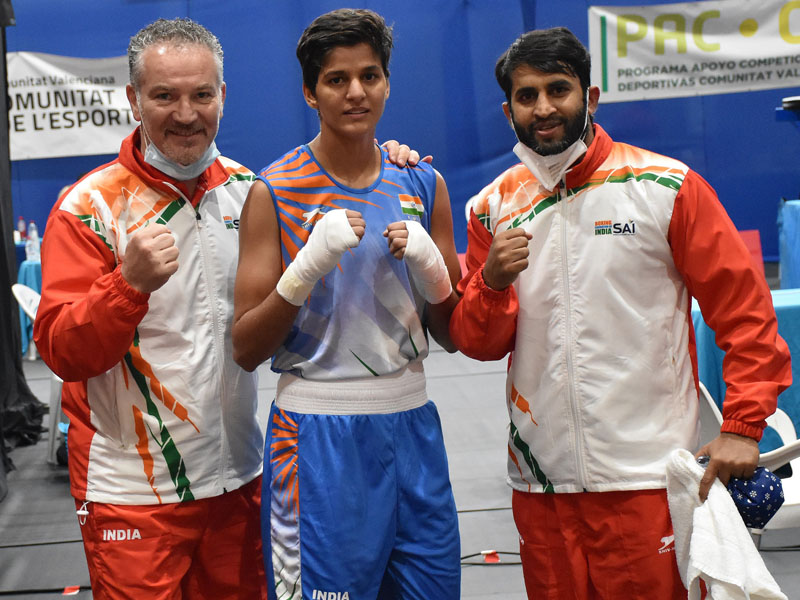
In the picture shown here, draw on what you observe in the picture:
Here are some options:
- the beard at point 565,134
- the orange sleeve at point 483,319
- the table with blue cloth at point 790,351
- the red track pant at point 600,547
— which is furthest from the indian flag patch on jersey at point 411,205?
the table with blue cloth at point 790,351

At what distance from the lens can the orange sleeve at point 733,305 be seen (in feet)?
6.22

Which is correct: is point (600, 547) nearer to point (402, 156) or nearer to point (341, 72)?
point (402, 156)

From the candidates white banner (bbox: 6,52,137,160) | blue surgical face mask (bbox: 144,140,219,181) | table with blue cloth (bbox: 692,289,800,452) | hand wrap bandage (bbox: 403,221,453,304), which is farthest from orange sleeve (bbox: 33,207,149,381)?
white banner (bbox: 6,52,137,160)

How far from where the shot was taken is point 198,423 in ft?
7.02

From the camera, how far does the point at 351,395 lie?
6.46ft

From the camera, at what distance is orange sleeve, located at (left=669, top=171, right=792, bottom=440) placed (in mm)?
1895

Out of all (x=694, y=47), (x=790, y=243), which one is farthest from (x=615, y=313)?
(x=694, y=47)

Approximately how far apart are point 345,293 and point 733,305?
0.85 metres

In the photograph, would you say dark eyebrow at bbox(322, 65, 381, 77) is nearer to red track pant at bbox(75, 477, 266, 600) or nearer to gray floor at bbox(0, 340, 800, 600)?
red track pant at bbox(75, 477, 266, 600)

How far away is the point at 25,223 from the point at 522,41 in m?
8.73

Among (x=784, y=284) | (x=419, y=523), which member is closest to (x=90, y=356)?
(x=419, y=523)

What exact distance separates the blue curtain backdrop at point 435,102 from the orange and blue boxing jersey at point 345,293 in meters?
7.48

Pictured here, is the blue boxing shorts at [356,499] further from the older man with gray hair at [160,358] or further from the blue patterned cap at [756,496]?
the blue patterned cap at [756,496]

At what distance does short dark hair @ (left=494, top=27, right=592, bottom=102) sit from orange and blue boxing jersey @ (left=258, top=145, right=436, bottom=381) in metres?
0.43
